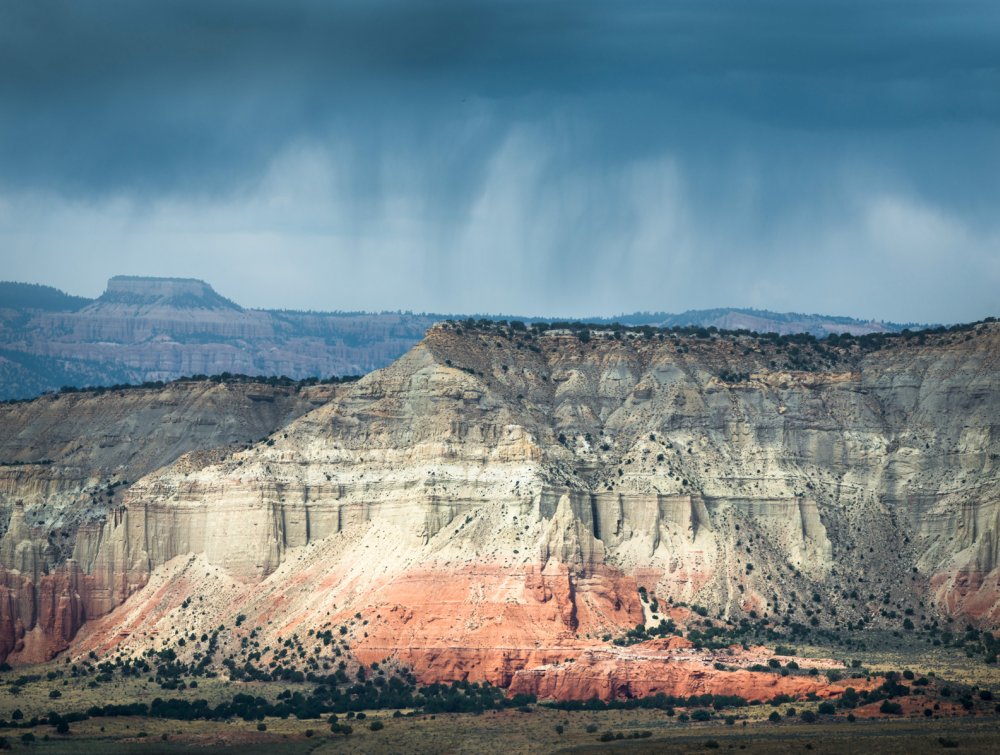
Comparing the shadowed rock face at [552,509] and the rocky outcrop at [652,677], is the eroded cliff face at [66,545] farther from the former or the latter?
the rocky outcrop at [652,677]

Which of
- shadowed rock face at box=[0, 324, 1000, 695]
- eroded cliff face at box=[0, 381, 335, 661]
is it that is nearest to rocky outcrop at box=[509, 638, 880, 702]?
shadowed rock face at box=[0, 324, 1000, 695]

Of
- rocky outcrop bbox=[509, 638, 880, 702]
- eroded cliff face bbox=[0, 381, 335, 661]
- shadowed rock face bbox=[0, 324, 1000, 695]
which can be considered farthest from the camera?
eroded cliff face bbox=[0, 381, 335, 661]

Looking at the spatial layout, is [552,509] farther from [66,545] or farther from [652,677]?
[66,545]

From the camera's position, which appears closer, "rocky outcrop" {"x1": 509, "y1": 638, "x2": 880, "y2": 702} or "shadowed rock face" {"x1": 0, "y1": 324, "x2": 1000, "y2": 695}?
"rocky outcrop" {"x1": 509, "y1": 638, "x2": 880, "y2": 702}

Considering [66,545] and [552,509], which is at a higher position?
[552,509]

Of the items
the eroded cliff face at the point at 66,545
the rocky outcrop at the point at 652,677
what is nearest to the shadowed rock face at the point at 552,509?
the eroded cliff face at the point at 66,545

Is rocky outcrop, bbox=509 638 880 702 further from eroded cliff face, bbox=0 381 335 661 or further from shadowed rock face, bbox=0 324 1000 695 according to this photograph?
eroded cliff face, bbox=0 381 335 661

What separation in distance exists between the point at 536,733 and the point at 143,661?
36.7 metres

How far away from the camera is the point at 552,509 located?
172 metres

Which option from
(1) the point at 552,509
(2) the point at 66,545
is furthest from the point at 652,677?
(2) the point at 66,545

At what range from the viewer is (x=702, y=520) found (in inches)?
6949

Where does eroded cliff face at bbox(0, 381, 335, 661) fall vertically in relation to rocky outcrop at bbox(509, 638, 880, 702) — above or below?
above

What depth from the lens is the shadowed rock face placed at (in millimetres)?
167750

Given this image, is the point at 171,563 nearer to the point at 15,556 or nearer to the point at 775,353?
the point at 15,556
